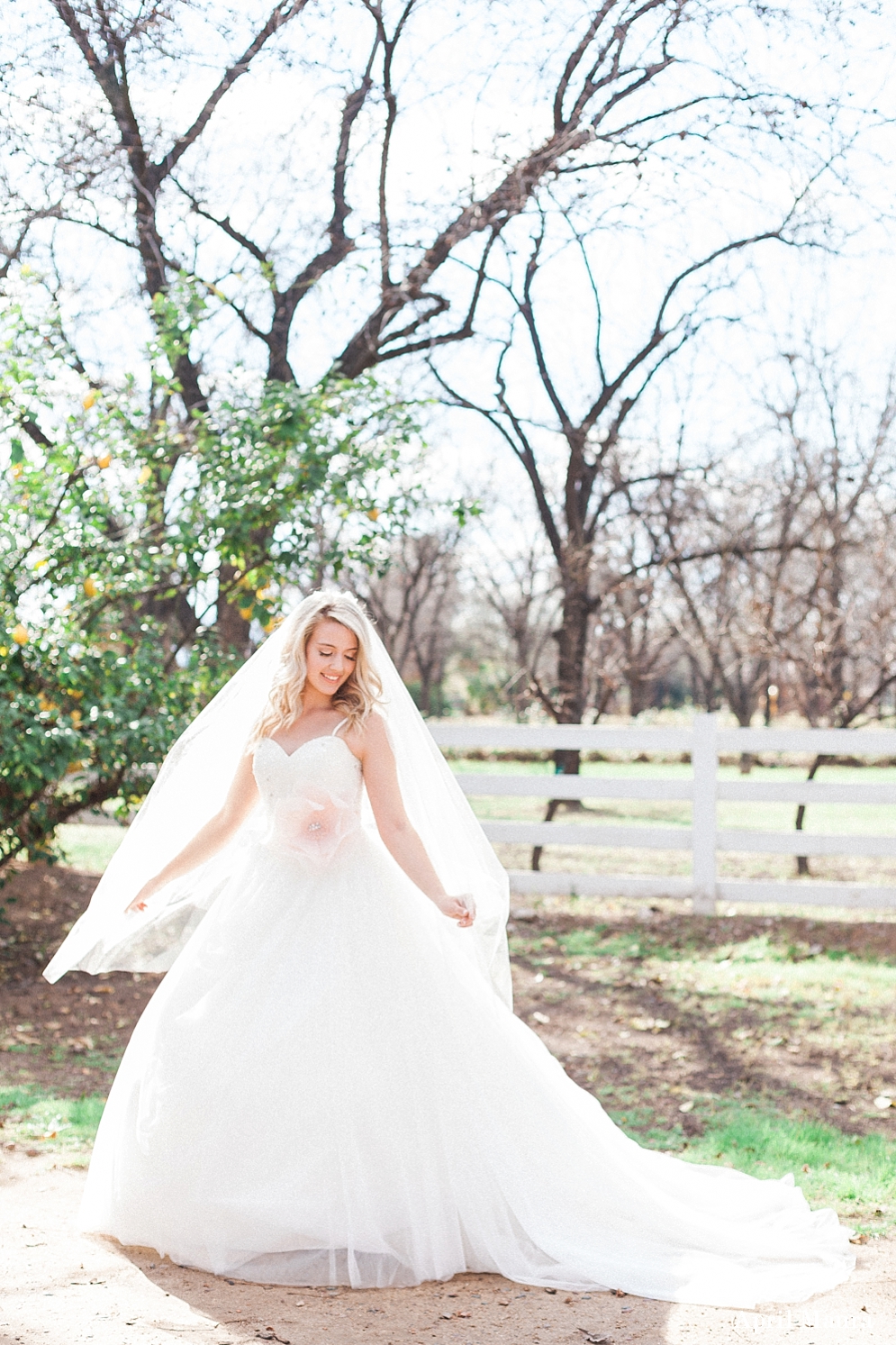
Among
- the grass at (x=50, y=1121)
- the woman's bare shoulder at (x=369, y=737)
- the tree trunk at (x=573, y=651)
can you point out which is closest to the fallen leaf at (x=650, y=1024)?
the grass at (x=50, y=1121)

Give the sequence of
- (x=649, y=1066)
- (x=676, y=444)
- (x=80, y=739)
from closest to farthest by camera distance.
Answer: (x=649, y=1066), (x=80, y=739), (x=676, y=444)

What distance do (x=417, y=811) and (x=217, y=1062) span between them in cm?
104

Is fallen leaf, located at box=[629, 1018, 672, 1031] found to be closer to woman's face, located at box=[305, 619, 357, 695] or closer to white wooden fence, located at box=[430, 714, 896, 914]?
white wooden fence, located at box=[430, 714, 896, 914]

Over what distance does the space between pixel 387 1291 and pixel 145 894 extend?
1332mm

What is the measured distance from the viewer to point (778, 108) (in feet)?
25.7

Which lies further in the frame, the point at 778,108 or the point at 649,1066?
the point at 778,108

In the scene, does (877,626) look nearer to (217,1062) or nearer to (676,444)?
(676,444)

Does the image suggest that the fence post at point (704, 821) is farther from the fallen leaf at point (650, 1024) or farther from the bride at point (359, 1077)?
the bride at point (359, 1077)

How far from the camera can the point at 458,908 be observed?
3.59m

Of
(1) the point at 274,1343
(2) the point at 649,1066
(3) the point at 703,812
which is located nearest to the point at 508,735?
(3) the point at 703,812

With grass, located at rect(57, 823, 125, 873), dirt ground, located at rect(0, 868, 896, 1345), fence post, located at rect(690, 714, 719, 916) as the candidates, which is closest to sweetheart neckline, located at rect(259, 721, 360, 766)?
dirt ground, located at rect(0, 868, 896, 1345)

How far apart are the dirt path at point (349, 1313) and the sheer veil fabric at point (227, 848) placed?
3.19 feet

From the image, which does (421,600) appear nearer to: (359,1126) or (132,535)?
(132,535)

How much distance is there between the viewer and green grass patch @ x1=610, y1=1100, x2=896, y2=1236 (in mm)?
4055
